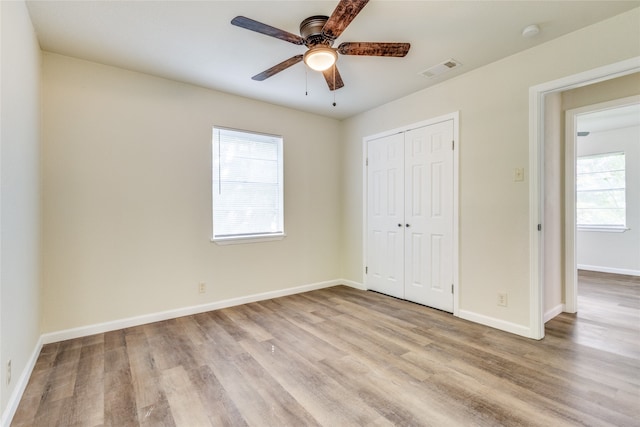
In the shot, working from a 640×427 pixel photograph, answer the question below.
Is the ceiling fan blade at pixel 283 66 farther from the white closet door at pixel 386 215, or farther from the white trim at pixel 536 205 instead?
the white trim at pixel 536 205

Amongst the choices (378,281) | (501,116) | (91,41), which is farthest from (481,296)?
(91,41)

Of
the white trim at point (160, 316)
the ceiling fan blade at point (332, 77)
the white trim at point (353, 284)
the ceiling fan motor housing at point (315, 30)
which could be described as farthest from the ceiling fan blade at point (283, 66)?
the white trim at point (353, 284)

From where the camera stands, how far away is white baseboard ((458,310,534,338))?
2.70 metres

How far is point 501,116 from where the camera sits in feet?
9.39

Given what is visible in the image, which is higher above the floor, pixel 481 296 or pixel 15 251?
pixel 15 251

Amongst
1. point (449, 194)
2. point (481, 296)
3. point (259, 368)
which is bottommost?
point (259, 368)

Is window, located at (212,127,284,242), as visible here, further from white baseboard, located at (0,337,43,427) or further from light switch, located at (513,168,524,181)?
light switch, located at (513,168,524,181)

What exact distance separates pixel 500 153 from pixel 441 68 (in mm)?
1015

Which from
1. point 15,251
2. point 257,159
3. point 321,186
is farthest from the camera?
point 321,186

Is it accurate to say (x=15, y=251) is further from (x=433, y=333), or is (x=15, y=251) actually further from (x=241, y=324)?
(x=433, y=333)

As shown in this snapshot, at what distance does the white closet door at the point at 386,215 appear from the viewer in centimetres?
386

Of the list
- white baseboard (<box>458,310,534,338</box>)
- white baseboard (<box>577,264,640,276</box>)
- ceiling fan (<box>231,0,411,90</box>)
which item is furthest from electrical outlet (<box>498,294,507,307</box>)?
white baseboard (<box>577,264,640,276</box>)

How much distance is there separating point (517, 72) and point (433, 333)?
2.52 m

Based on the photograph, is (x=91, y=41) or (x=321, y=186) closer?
(x=91, y=41)
